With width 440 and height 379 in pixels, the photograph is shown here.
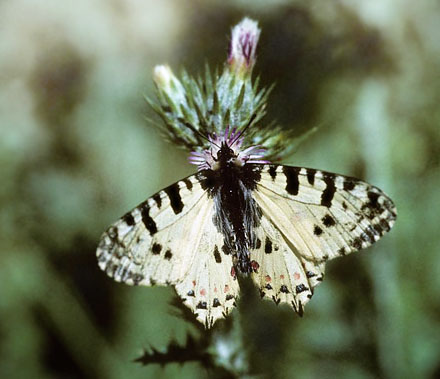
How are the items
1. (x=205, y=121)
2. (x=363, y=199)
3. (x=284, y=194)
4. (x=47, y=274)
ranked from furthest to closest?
(x=47, y=274), (x=205, y=121), (x=284, y=194), (x=363, y=199)

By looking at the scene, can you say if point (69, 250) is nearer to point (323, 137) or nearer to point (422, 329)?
point (323, 137)

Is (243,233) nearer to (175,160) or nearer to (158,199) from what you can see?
(158,199)

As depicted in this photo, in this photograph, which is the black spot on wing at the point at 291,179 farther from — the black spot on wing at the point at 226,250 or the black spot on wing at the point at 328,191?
the black spot on wing at the point at 226,250

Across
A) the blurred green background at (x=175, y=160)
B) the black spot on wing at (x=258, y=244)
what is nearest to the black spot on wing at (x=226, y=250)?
the black spot on wing at (x=258, y=244)

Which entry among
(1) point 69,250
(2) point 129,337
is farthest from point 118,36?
(2) point 129,337

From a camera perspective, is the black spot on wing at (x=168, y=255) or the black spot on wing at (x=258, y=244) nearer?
the black spot on wing at (x=168, y=255)

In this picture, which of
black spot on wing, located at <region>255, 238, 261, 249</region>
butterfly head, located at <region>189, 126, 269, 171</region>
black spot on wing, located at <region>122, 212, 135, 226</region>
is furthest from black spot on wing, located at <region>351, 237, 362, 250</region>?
black spot on wing, located at <region>122, 212, 135, 226</region>

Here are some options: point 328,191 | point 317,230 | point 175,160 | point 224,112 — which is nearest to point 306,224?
point 317,230

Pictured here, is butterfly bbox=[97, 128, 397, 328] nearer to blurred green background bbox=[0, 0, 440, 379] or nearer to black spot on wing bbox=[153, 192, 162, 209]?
black spot on wing bbox=[153, 192, 162, 209]
